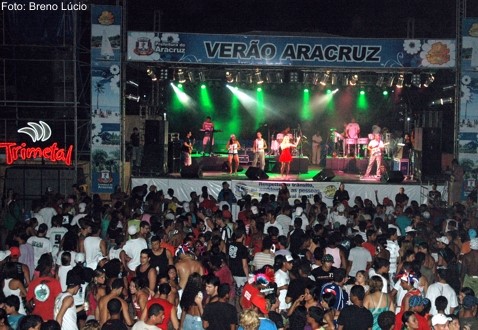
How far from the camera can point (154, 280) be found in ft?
30.7

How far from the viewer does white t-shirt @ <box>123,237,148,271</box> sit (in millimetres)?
10781

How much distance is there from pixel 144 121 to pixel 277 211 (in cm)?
995

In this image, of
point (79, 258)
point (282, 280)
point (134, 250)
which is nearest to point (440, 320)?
point (282, 280)

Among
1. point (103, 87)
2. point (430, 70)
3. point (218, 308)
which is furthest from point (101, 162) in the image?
point (218, 308)

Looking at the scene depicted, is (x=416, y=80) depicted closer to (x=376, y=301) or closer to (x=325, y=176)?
(x=325, y=176)

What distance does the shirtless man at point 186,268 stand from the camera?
9.77 metres

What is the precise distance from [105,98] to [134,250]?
28.3 ft

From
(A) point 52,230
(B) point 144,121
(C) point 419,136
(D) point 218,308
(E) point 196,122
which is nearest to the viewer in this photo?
(D) point 218,308

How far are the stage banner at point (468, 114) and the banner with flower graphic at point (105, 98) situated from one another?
27.5 ft

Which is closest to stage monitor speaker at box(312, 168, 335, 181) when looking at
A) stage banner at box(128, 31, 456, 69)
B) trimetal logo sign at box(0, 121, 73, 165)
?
stage banner at box(128, 31, 456, 69)

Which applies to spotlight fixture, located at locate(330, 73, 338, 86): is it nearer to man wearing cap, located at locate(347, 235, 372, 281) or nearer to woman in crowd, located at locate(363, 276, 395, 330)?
man wearing cap, located at locate(347, 235, 372, 281)

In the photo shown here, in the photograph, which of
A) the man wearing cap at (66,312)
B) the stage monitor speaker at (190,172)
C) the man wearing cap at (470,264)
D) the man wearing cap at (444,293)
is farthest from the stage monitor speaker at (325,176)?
the man wearing cap at (66,312)

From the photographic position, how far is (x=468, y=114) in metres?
18.7

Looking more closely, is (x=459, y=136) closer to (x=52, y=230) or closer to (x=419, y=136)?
(x=419, y=136)
